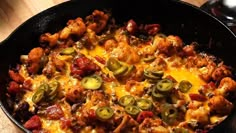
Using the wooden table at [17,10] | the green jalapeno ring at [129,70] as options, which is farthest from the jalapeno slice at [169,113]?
the wooden table at [17,10]

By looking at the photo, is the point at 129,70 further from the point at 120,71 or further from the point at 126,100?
the point at 126,100

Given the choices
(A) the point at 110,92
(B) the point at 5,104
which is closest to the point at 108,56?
(A) the point at 110,92

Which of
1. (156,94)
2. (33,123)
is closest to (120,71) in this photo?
(156,94)

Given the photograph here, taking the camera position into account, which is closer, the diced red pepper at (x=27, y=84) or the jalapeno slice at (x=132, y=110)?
the jalapeno slice at (x=132, y=110)

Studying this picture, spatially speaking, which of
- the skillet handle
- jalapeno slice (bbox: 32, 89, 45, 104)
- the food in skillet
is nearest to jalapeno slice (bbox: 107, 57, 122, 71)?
the food in skillet

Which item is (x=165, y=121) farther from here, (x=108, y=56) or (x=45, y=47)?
(x=45, y=47)

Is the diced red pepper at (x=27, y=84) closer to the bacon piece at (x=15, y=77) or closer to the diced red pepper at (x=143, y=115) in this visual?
the bacon piece at (x=15, y=77)

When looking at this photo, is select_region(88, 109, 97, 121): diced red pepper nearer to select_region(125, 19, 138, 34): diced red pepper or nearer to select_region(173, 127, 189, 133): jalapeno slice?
select_region(173, 127, 189, 133): jalapeno slice
